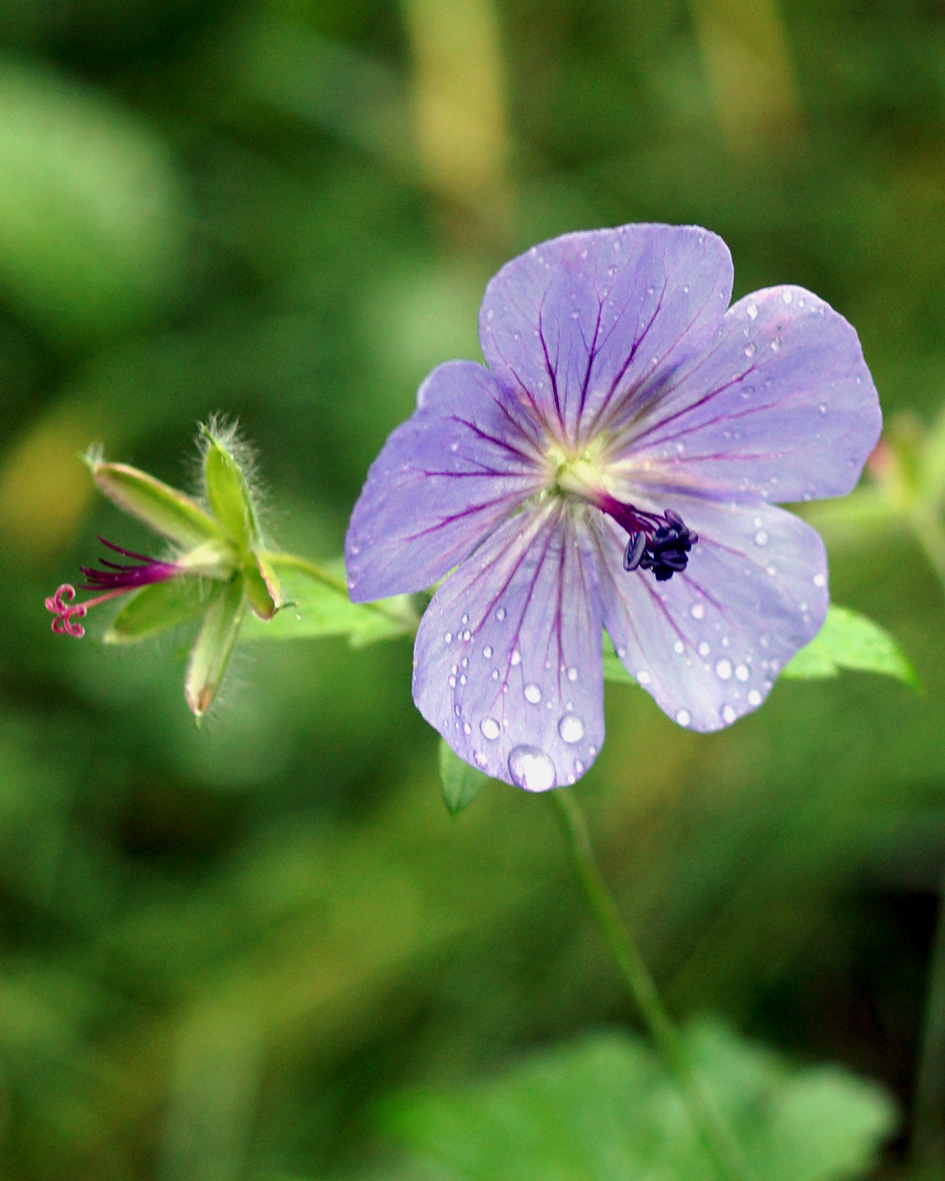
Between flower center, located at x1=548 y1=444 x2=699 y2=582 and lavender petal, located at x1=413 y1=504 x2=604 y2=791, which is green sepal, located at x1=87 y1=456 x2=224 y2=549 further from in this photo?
flower center, located at x1=548 y1=444 x2=699 y2=582

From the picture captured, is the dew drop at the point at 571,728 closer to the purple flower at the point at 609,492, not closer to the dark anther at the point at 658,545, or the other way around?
the purple flower at the point at 609,492

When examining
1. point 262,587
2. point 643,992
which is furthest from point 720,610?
point 643,992

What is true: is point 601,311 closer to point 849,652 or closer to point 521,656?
point 521,656

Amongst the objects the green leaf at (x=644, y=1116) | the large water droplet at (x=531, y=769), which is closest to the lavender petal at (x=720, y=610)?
the large water droplet at (x=531, y=769)

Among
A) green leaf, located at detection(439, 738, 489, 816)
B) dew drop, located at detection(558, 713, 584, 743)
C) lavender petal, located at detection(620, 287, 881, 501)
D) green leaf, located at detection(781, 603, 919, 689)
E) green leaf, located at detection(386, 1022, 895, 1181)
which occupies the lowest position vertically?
green leaf, located at detection(386, 1022, 895, 1181)

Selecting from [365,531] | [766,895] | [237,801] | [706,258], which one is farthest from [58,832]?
[706,258]

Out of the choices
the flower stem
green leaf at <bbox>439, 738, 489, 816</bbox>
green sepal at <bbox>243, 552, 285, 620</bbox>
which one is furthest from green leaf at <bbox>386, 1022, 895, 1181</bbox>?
green sepal at <bbox>243, 552, 285, 620</bbox>
